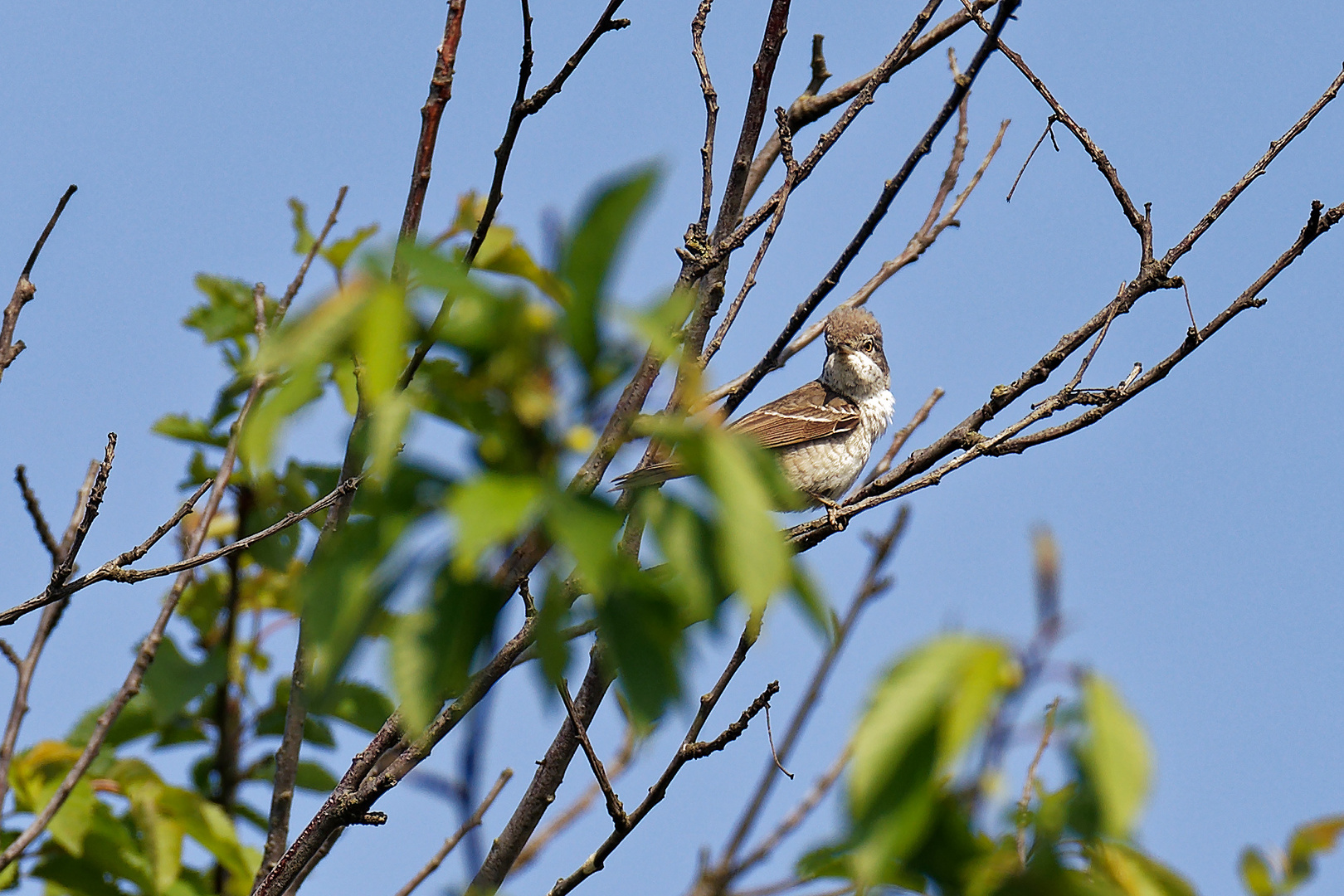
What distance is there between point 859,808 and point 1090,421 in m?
2.78

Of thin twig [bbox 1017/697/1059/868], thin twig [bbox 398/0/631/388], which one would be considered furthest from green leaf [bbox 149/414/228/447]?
thin twig [bbox 1017/697/1059/868]

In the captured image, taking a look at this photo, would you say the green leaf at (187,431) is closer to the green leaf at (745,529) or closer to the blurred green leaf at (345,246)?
the blurred green leaf at (345,246)

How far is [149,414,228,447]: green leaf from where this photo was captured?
5086 mm

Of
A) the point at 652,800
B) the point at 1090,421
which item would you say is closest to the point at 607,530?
the point at 652,800

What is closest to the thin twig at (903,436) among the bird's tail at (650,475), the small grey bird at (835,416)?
the bird's tail at (650,475)

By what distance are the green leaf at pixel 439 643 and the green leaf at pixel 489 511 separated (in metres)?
0.05

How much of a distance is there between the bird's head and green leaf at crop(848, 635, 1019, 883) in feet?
23.7

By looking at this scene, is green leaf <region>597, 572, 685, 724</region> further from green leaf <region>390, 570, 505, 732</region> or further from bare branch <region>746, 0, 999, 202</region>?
bare branch <region>746, 0, 999, 202</region>

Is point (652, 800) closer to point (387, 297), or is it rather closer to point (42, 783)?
point (42, 783)

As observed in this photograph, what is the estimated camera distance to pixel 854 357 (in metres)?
8.85

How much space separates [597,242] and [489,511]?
327 mm

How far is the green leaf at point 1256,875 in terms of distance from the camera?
2.11 metres

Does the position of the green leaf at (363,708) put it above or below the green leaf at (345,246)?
below

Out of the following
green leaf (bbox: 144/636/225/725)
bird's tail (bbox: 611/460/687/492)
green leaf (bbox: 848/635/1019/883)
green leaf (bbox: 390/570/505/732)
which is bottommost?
green leaf (bbox: 848/635/1019/883)
